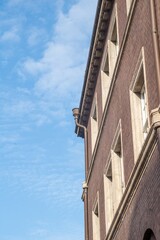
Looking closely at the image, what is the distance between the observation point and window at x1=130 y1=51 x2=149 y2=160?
45.0ft

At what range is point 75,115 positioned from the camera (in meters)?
25.0

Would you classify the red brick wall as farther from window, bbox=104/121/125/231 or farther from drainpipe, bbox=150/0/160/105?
window, bbox=104/121/125/231

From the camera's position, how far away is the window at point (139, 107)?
13.7m

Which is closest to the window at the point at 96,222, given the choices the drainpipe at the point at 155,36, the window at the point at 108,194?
the window at the point at 108,194

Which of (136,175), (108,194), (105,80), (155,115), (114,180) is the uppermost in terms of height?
(105,80)

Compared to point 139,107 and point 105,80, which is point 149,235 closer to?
point 139,107

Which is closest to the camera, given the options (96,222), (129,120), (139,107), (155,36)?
(155,36)

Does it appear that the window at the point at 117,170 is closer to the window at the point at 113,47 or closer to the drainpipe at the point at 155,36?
the window at the point at 113,47

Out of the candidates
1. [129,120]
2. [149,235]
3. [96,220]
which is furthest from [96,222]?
[149,235]

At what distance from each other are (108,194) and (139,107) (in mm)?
4365

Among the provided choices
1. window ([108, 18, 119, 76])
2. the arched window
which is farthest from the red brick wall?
window ([108, 18, 119, 76])

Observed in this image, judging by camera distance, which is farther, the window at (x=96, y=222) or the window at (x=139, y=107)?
the window at (x=96, y=222)

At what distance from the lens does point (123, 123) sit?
15469mm

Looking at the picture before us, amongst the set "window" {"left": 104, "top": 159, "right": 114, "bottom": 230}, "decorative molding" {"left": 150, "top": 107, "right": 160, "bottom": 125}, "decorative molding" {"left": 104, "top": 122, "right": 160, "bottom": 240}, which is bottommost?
"decorative molding" {"left": 104, "top": 122, "right": 160, "bottom": 240}
